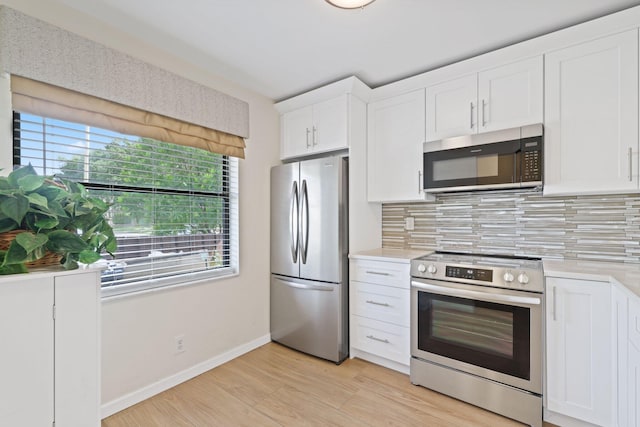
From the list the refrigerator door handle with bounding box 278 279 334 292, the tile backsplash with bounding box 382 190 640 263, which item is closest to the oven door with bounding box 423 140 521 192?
the tile backsplash with bounding box 382 190 640 263

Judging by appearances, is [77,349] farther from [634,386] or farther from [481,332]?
[634,386]

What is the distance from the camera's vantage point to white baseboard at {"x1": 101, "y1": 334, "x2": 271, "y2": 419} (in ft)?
6.31

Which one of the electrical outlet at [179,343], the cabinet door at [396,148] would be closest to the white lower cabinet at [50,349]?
the electrical outlet at [179,343]

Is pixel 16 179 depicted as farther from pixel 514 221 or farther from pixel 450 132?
pixel 514 221

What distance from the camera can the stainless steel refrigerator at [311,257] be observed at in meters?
2.58

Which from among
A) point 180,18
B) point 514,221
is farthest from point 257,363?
point 180,18

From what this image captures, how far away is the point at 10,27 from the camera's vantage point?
1.50m

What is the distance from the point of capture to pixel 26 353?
1066mm

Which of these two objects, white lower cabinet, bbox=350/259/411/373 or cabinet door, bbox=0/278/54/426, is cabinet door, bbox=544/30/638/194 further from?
cabinet door, bbox=0/278/54/426

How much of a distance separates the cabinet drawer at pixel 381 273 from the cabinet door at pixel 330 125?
1075mm

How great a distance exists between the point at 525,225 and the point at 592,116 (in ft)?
2.78

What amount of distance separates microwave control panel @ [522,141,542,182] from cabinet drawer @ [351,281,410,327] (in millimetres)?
1178

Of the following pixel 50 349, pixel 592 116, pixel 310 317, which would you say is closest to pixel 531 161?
pixel 592 116

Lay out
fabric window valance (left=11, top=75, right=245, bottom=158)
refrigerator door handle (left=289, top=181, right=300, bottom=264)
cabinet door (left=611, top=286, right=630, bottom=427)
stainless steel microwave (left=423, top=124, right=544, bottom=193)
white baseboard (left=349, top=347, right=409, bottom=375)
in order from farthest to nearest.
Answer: refrigerator door handle (left=289, top=181, right=300, bottom=264), white baseboard (left=349, top=347, right=409, bottom=375), stainless steel microwave (left=423, top=124, right=544, bottom=193), fabric window valance (left=11, top=75, right=245, bottom=158), cabinet door (left=611, top=286, right=630, bottom=427)
